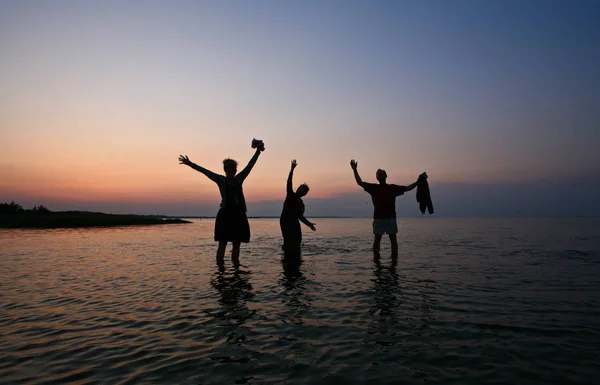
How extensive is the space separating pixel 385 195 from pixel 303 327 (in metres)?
8.24

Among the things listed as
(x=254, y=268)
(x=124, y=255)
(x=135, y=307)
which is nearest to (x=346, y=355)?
(x=135, y=307)

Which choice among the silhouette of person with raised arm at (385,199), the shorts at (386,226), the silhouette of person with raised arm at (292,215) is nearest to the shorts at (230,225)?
the silhouette of person with raised arm at (292,215)

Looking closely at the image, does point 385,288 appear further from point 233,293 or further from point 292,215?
point 292,215

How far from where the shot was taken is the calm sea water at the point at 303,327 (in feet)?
12.1

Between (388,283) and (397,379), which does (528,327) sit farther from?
(388,283)

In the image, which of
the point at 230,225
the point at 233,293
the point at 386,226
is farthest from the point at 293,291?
the point at 386,226

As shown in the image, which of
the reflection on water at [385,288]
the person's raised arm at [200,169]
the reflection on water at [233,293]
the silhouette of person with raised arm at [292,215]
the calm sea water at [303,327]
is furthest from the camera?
the silhouette of person with raised arm at [292,215]

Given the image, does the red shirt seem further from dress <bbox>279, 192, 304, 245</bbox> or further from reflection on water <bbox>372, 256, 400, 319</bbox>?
dress <bbox>279, 192, 304, 245</bbox>

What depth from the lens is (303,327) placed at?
16.9 feet

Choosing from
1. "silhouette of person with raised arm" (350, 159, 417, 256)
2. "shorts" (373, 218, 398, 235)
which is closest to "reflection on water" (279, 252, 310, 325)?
"shorts" (373, 218, 398, 235)

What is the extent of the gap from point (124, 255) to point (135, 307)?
9.53m

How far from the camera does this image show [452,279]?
8875 mm

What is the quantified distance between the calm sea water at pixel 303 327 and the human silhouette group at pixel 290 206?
123 cm

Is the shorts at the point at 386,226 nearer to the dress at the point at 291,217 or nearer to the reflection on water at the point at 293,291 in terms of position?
the dress at the point at 291,217
